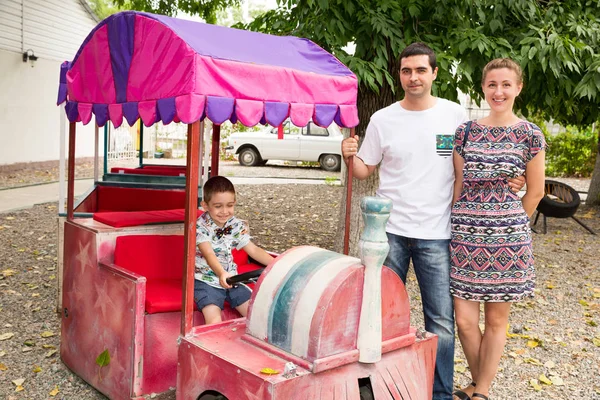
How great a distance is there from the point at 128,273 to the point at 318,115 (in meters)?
1.39

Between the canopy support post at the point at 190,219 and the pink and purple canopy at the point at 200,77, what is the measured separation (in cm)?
15

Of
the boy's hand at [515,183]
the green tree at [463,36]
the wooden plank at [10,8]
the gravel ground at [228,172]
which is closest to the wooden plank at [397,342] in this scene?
the boy's hand at [515,183]

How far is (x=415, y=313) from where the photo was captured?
5.76m

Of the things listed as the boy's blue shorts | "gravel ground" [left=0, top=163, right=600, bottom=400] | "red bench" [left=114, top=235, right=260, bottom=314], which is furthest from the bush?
the boy's blue shorts

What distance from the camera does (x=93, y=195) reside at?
6.31 meters

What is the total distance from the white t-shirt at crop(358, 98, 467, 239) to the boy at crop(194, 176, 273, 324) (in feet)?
3.30

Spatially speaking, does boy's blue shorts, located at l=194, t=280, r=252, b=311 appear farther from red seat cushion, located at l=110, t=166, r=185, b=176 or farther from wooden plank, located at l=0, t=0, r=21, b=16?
wooden plank, located at l=0, t=0, r=21, b=16

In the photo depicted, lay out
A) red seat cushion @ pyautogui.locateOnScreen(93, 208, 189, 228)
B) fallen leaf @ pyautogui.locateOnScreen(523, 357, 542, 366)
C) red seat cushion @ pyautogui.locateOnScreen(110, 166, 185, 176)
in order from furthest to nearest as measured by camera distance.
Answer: red seat cushion @ pyautogui.locateOnScreen(110, 166, 185, 176)
fallen leaf @ pyautogui.locateOnScreen(523, 357, 542, 366)
red seat cushion @ pyautogui.locateOnScreen(93, 208, 189, 228)

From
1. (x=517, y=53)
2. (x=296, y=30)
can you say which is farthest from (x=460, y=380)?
(x=296, y=30)

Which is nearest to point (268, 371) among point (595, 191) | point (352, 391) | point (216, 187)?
point (352, 391)

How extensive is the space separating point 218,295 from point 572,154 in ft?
64.2

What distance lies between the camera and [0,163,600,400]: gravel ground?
169 inches

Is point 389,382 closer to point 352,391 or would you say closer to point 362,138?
point 352,391

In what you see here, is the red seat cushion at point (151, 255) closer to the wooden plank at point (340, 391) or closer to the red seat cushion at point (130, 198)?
the wooden plank at point (340, 391)
